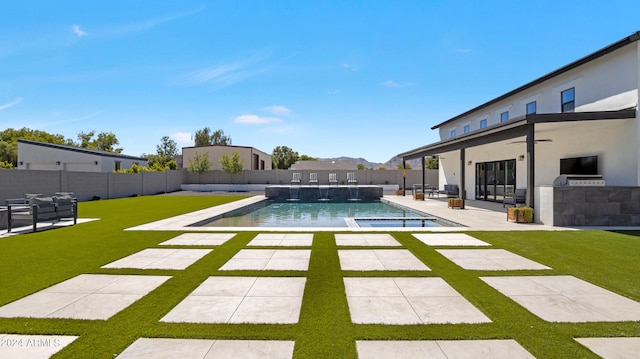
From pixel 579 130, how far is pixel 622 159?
5.03ft

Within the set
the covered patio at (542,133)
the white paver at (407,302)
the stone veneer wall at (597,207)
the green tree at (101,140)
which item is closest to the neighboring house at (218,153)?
the covered patio at (542,133)

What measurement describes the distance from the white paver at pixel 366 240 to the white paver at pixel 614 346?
12.1 feet

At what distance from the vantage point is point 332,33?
13508 mm

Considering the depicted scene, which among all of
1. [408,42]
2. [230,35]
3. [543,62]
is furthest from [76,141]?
[543,62]

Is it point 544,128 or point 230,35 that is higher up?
point 230,35

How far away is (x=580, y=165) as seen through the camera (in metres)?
10.2

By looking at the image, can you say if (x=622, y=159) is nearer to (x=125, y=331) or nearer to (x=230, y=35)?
(x=125, y=331)

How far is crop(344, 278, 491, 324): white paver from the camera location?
2.88 metres

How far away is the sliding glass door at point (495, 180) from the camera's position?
14234mm

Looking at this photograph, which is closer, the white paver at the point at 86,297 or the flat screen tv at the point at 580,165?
the white paver at the point at 86,297

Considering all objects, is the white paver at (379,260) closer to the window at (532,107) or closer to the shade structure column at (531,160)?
the shade structure column at (531,160)

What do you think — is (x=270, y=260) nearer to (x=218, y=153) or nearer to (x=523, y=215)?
(x=523, y=215)

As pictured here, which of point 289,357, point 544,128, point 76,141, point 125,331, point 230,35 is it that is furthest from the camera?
point 76,141

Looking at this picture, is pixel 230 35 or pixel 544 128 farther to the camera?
pixel 230 35
